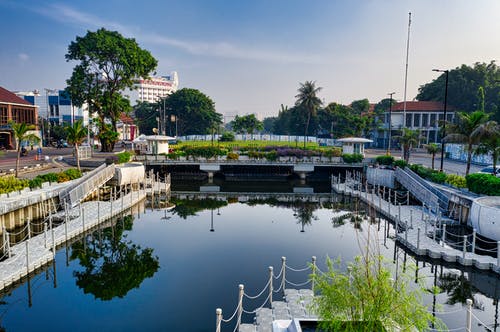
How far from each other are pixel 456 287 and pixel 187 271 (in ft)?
42.7

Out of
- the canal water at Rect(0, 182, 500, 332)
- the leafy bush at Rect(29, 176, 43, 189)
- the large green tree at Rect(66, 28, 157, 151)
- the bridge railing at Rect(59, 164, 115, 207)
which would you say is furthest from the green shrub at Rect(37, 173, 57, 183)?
the large green tree at Rect(66, 28, 157, 151)

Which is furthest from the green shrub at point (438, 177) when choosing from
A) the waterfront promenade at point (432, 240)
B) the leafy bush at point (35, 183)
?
the leafy bush at point (35, 183)

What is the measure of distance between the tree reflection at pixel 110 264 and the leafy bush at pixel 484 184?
22.9 m

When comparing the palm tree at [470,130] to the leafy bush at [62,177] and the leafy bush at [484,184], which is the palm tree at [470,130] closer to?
the leafy bush at [484,184]

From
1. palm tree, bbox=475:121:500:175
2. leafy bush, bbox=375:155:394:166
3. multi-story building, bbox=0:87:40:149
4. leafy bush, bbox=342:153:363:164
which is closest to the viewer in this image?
palm tree, bbox=475:121:500:175

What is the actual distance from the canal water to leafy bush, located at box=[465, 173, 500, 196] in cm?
739

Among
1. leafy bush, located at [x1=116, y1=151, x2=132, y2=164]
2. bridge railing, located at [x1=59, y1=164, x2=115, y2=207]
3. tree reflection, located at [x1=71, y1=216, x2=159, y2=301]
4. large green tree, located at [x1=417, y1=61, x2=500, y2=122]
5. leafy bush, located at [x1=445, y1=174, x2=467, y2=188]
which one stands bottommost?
tree reflection, located at [x1=71, y1=216, x2=159, y2=301]

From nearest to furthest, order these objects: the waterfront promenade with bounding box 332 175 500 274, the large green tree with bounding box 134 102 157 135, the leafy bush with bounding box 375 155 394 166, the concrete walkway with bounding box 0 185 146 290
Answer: the concrete walkway with bounding box 0 185 146 290, the waterfront promenade with bounding box 332 175 500 274, the leafy bush with bounding box 375 155 394 166, the large green tree with bounding box 134 102 157 135

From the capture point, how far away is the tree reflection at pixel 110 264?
17609 millimetres

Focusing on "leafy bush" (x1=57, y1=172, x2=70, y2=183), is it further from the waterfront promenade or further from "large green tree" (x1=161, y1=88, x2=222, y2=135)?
"large green tree" (x1=161, y1=88, x2=222, y2=135)

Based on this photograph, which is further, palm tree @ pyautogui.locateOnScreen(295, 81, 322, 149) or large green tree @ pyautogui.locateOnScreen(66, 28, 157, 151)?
palm tree @ pyautogui.locateOnScreen(295, 81, 322, 149)

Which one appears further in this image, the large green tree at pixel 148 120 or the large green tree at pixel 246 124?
the large green tree at pixel 246 124

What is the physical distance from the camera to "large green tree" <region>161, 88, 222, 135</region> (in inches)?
4281

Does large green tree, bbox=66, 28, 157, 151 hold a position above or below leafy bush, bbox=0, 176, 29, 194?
above
